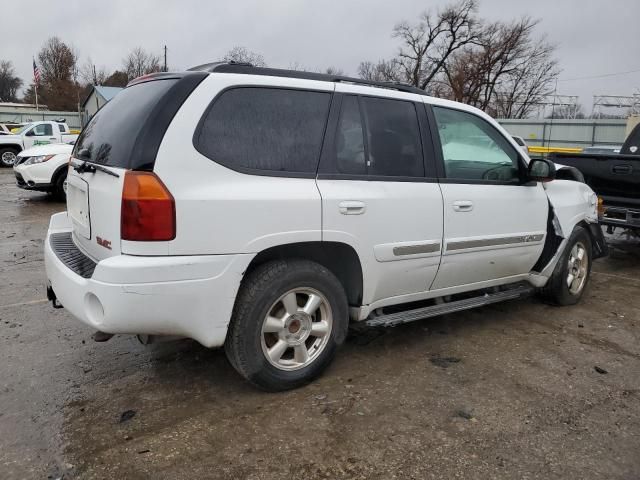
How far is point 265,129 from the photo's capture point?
2.99 m

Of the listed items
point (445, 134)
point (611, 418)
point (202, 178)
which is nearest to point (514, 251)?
point (445, 134)

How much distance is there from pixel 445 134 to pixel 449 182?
1.23ft

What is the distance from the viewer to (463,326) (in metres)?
4.43

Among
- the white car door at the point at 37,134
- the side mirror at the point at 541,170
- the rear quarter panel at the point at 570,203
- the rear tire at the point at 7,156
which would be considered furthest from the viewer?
the rear tire at the point at 7,156

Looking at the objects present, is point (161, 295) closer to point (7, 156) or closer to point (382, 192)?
point (382, 192)

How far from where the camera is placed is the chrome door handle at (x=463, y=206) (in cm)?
372

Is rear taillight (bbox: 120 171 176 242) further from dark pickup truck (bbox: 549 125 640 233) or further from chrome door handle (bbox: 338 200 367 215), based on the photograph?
dark pickup truck (bbox: 549 125 640 233)

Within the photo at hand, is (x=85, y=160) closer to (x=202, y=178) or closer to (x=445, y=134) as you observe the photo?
(x=202, y=178)

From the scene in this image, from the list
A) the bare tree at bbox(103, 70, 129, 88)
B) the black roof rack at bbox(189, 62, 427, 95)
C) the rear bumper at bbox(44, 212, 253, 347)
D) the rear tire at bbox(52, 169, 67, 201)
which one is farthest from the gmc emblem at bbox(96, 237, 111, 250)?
the bare tree at bbox(103, 70, 129, 88)

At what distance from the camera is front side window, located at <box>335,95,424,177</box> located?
3297 mm

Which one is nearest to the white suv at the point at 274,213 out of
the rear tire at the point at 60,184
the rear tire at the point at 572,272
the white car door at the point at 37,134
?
the rear tire at the point at 572,272

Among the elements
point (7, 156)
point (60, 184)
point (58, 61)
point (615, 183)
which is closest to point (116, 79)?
point (58, 61)

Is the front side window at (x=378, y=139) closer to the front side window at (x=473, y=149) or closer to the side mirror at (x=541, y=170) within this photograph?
the front side window at (x=473, y=149)

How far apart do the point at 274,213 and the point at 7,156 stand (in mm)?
22783
